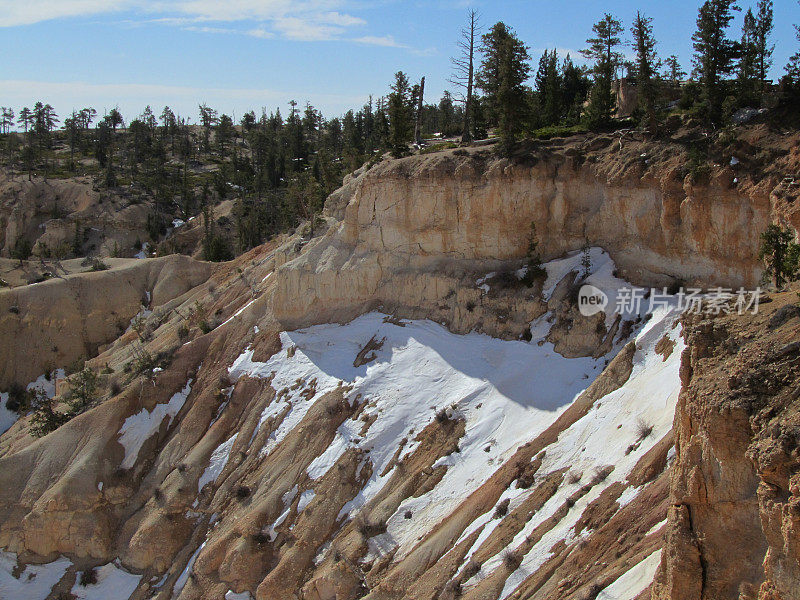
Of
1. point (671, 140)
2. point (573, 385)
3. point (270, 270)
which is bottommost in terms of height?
point (573, 385)

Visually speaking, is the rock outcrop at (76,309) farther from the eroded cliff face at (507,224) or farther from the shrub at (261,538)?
the shrub at (261,538)

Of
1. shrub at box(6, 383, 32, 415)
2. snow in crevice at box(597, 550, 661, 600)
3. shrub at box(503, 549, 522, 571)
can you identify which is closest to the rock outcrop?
shrub at box(6, 383, 32, 415)

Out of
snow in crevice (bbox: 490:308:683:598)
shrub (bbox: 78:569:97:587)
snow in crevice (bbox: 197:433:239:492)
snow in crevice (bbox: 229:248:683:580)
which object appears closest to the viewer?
snow in crevice (bbox: 490:308:683:598)

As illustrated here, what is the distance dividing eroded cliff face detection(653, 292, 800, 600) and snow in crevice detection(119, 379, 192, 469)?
83.3 feet

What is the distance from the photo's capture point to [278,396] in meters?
29.0

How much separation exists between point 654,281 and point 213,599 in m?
19.1

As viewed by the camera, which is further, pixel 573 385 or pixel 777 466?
pixel 573 385

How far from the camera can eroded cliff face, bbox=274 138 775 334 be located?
21.7 meters

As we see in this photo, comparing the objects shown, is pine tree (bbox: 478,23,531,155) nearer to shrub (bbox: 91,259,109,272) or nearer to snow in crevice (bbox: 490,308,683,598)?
snow in crevice (bbox: 490,308,683,598)

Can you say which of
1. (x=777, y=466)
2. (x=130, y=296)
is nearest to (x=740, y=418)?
(x=777, y=466)

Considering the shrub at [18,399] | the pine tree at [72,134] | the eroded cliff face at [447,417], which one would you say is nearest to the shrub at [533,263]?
the eroded cliff face at [447,417]

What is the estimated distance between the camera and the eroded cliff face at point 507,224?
21.7m

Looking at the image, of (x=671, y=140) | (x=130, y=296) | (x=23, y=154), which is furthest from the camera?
(x=23, y=154)

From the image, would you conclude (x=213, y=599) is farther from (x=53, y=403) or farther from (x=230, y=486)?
(x=53, y=403)
